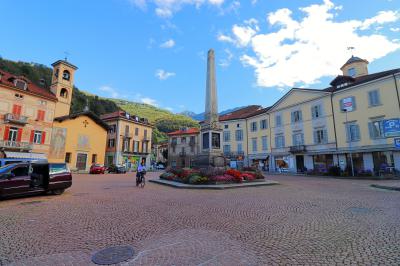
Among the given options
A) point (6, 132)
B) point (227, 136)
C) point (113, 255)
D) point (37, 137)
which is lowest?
point (113, 255)

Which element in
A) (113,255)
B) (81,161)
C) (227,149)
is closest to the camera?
(113,255)

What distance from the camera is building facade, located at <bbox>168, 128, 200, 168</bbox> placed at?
51.6 metres

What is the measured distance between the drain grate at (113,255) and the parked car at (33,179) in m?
7.95

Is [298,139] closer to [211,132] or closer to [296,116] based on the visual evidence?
[296,116]

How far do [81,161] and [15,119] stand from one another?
11266 millimetres

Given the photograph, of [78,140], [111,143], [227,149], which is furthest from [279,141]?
[78,140]

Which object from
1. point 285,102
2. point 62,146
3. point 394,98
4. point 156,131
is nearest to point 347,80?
point 394,98

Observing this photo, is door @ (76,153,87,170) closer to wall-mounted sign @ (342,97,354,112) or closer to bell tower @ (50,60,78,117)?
bell tower @ (50,60,78,117)

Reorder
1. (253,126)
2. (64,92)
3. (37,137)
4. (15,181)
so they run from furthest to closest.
Answer: (253,126) → (64,92) → (37,137) → (15,181)

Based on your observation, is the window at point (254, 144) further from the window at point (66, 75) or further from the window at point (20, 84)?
the window at point (20, 84)

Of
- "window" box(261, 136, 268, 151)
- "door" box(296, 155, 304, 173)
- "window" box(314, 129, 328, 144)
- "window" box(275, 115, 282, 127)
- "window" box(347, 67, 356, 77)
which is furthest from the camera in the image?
"window" box(261, 136, 268, 151)

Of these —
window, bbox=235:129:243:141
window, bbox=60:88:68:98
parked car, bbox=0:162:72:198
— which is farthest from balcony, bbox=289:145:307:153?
window, bbox=60:88:68:98

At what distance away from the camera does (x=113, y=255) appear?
388 cm

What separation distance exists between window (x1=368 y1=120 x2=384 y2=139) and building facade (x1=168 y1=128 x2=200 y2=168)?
32993 millimetres
